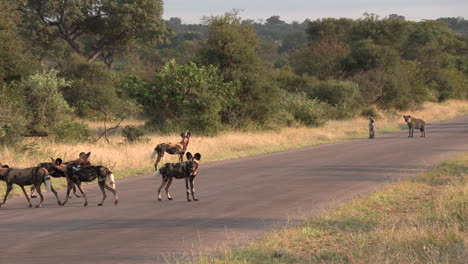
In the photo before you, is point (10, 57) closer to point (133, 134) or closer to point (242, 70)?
point (133, 134)

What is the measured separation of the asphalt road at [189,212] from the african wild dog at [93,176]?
288mm

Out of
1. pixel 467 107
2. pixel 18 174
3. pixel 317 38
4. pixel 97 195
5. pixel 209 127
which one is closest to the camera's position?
pixel 18 174

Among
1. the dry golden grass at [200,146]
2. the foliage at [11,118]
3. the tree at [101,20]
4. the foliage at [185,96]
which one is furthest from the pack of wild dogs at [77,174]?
the tree at [101,20]

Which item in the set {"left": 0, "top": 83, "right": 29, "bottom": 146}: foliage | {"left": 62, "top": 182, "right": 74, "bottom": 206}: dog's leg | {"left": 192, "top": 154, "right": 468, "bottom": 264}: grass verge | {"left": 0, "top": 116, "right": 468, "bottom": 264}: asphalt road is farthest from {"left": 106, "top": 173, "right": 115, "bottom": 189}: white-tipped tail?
{"left": 0, "top": 83, "right": 29, "bottom": 146}: foliage

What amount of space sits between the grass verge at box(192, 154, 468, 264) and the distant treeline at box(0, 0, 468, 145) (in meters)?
13.9

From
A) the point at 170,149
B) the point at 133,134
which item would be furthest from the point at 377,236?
the point at 133,134

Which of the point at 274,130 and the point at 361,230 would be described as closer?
the point at 361,230

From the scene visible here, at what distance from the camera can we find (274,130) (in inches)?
1411

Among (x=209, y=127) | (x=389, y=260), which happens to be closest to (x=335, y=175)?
(x=389, y=260)

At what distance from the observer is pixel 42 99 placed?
25.2 metres

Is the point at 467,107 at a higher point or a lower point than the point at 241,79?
lower

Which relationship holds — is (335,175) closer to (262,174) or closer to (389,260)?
(262,174)

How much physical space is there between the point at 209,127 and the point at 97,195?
1756cm

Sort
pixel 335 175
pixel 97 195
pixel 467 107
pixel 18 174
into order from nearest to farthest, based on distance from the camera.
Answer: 1. pixel 18 174
2. pixel 97 195
3. pixel 335 175
4. pixel 467 107
